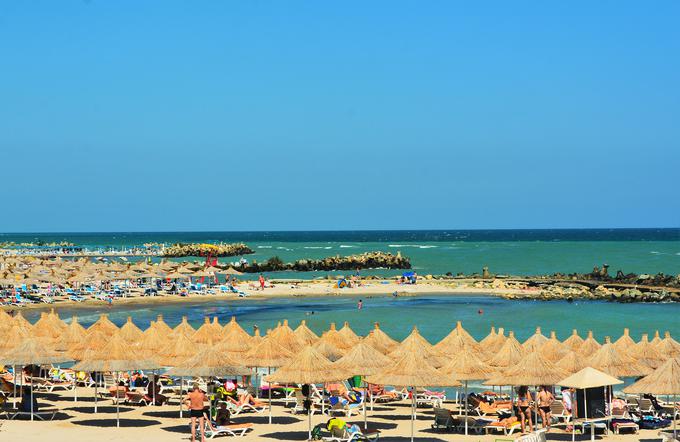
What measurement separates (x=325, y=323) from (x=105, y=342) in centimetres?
2483

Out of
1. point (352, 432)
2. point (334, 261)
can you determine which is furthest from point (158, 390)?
point (334, 261)

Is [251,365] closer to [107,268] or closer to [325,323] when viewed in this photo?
[325,323]

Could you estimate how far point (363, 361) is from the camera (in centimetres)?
2283

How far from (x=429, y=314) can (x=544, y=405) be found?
31.8 m

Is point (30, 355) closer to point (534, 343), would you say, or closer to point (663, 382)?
point (534, 343)

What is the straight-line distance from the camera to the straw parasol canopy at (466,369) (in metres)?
21.7

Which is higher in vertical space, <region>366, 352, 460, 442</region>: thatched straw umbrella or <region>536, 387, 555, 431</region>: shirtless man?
<region>366, 352, 460, 442</region>: thatched straw umbrella

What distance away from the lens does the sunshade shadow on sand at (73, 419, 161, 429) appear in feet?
72.4

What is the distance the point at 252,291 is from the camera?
7062 cm

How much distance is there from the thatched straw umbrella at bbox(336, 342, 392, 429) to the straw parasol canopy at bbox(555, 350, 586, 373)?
4.16 meters

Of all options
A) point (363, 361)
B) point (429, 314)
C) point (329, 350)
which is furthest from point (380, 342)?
point (429, 314)

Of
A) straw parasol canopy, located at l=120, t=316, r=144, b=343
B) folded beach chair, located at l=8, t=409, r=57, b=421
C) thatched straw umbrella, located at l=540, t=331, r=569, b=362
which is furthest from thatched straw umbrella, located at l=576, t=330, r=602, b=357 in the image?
folded beach chair, located at l=8, t=409, r=57, b=421

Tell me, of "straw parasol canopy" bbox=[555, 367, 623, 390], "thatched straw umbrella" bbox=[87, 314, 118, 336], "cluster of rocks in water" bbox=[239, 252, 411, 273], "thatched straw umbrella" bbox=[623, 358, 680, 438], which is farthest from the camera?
"cluster of rocks in water" bbox=[239, 252, 411, 273]

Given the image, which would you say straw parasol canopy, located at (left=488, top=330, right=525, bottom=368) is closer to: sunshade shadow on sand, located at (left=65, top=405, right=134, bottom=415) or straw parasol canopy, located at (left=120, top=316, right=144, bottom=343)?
sunshade shadow on sand, located at (left=65, top=405, right=134, bottom=415)
